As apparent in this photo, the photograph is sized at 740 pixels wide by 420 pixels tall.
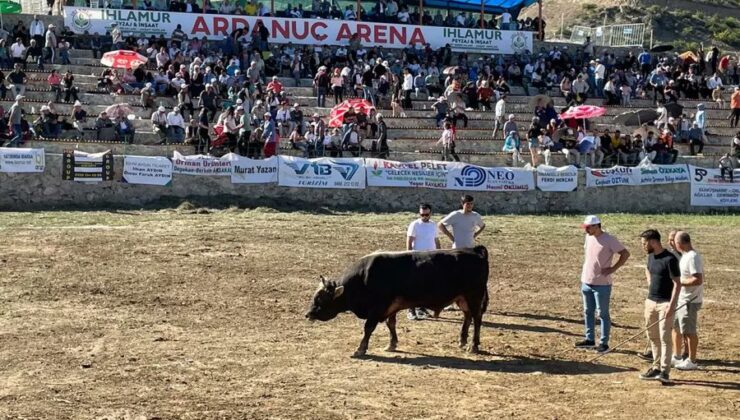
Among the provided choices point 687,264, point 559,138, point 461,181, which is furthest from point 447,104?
point 687,264

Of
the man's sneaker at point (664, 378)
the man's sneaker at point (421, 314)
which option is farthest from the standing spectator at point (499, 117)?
the man's sneaker at point (664, 378)

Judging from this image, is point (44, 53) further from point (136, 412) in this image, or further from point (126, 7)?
point (136, 412)

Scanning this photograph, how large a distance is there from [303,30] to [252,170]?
17309 mm

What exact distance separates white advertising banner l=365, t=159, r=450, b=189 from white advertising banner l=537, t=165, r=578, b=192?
3.07 meters

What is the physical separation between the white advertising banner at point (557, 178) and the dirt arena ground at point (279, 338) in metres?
6.78

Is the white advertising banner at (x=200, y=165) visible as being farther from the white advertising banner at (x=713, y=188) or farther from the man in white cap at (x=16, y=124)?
the white advertising banner at (x=713, y=188)

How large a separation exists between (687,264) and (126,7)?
35.4 meters

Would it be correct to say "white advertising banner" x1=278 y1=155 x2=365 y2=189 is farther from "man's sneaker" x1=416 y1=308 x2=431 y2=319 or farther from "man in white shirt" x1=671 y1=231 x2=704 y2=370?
"man in white shirt" x1=671 y1=231 x2=704 y2=370

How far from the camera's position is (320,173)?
103 feet

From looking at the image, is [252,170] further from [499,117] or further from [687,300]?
[687,300]

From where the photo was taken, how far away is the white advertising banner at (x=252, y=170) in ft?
102

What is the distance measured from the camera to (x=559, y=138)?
1447 inches

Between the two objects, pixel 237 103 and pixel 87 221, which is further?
pixel 237 103

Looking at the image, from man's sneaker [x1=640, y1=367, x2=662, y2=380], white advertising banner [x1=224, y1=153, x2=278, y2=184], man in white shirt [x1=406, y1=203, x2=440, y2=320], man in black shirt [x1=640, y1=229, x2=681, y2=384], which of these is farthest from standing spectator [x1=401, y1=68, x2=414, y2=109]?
man's sneaker [x1=640, y1=367, x2=662, y2=380]
